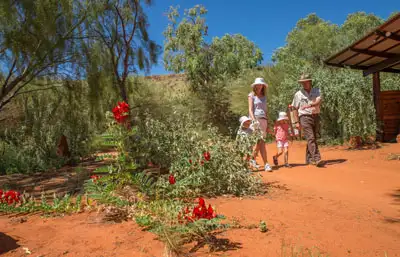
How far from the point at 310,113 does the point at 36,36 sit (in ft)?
16.8

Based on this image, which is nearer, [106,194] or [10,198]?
[106,194]

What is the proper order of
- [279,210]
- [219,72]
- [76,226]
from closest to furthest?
[76,226], [279,210], [219,72]

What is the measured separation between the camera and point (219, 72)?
20062mm

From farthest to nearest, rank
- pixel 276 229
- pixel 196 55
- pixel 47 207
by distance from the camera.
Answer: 1. pixel 196 55
2. pixel 47 207
3. pixel 276 229

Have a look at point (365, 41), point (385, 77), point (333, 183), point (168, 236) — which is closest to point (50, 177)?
point (168, 236)

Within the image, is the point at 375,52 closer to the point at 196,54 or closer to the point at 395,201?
the point at 395,201

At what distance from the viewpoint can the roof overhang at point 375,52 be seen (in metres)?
6.10

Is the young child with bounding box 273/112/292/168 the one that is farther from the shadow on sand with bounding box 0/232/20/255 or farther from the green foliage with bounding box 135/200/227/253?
the shadow on sand with bounding box 0/232/20/255

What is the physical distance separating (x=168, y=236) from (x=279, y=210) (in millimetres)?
1280

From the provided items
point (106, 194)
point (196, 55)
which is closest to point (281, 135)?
point (106, 194)

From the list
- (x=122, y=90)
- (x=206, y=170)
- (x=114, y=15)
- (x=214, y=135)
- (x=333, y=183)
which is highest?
(x=114, y=15)

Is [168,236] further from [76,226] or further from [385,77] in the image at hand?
[385,77]

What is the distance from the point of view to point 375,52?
7293 mm

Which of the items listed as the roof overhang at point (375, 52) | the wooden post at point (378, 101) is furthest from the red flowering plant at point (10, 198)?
the wooden post at point (378, 101)
